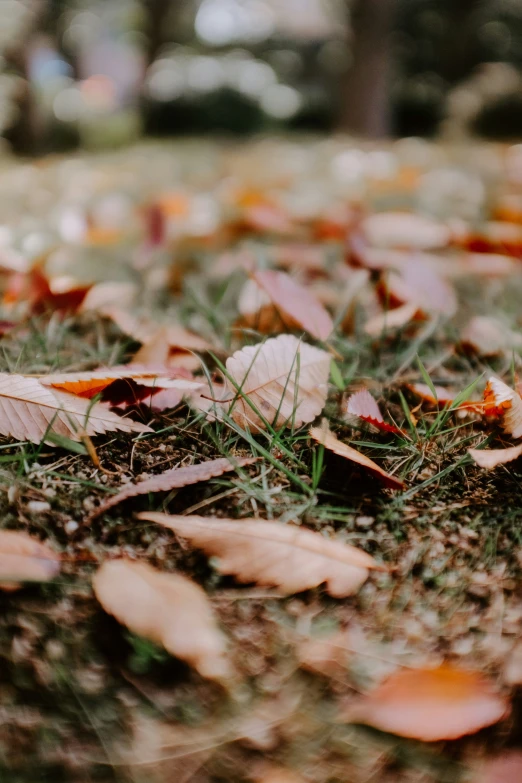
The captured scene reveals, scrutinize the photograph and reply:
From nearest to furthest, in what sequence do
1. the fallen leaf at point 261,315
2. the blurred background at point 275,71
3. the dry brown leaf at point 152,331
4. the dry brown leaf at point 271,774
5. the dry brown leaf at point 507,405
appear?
the dry brown leaf at point 271,774 < the dry brown leaf at point 507,405 < the dry brown leaf at point 152,331 < the fallen leaf at point 261,315 < the blurred background at point 275,71

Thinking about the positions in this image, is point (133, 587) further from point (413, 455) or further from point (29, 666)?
point (413, 455)

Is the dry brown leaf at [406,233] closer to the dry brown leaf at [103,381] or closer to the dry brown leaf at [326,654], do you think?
the dry brown leaf at [103,381]

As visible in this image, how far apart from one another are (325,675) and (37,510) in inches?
15.8

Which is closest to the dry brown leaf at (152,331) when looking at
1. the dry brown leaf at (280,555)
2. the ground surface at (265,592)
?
the ground surface at (265,592)

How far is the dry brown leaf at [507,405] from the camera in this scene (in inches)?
34.1

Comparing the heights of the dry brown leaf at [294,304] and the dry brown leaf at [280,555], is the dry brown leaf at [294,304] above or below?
above

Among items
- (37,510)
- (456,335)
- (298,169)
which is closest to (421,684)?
(37,510)

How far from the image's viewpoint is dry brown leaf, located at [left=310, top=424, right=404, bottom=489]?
0.79 m

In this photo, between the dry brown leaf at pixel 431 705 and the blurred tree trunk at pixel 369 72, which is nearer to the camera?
the dry brown leaf at pixel 431 705

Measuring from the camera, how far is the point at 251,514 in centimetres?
77

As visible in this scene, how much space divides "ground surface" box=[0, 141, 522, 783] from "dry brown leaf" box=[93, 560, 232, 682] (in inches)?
0.7

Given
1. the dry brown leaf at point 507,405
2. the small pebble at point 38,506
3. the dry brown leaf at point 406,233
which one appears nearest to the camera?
the small pebble at point 38,506

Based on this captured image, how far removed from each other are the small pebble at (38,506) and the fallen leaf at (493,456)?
551 millimetres

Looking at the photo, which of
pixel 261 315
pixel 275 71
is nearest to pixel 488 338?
pixel 261 315
